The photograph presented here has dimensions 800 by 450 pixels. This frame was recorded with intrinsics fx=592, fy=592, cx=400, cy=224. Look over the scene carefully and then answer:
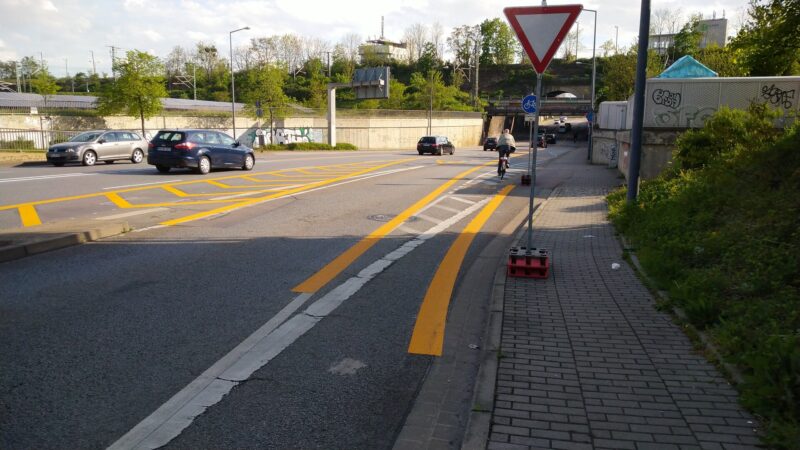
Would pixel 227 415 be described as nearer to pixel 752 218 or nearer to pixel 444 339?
pixel 444 339

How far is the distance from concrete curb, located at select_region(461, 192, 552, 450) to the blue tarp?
15.8m

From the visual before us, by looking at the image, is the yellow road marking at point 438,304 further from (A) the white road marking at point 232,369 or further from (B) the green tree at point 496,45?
(B) the green tree at point 496,45

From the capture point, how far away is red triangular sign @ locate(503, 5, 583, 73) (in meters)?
6.96

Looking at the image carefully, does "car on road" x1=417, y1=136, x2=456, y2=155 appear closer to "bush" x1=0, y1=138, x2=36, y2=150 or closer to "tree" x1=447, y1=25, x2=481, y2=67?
"bush" x1=0, y1=138, x2=36, y2=150

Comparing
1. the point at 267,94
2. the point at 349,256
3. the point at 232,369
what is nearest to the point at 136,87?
the point at 267,94

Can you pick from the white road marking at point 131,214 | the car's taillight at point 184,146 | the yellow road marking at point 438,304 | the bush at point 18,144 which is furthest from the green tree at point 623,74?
the bush at point 18,144

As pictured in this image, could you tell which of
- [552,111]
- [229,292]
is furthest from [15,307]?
[552,111]

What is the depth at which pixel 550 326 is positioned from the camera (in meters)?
5.52

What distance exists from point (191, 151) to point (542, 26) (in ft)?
51.9

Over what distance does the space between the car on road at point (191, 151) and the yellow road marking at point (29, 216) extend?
7.93 m

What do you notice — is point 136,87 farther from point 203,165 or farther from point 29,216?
point 29,216

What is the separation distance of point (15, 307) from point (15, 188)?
1170cm

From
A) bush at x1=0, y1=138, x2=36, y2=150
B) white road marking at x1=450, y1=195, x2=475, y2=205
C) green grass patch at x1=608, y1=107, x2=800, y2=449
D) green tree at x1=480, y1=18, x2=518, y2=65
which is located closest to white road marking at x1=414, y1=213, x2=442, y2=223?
white road marking at x1=450, y1=195, x2=475, y2=205

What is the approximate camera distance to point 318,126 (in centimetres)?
5722
